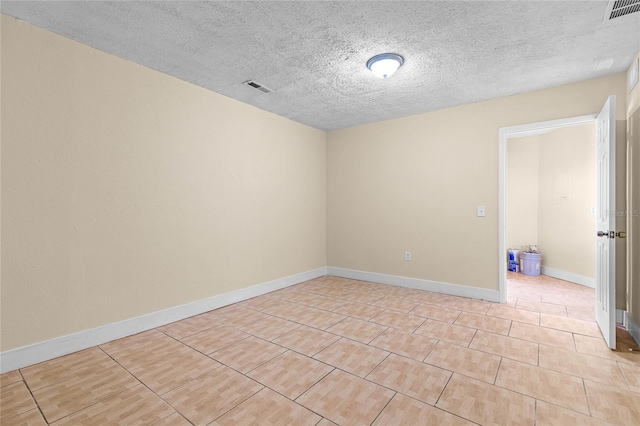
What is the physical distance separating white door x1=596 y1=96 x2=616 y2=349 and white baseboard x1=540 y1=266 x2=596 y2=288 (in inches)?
74.0

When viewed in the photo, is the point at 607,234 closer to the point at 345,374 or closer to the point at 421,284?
the point at 421,284

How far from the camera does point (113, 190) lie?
2.66 metres

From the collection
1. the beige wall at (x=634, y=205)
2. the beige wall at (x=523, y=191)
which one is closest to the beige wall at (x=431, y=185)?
the beige wall at (x=634, y=205)

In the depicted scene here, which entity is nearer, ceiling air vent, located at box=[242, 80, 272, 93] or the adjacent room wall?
the adjacent room wall

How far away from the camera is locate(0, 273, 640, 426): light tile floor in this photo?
1685mm

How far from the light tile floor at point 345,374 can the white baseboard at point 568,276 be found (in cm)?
150

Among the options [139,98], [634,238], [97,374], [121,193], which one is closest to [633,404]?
[634,238]

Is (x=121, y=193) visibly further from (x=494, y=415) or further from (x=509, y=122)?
(x=509, y=122)

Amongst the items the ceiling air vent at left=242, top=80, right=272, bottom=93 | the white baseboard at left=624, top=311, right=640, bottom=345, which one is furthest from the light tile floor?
the ceiling air vent at left=242, top=80, right=272, bottom=93

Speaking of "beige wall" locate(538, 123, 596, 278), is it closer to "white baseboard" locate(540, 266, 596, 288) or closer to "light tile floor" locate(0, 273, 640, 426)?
"white baseboard" locate(540, 266, 596, 288)

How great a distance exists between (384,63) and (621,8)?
159 centimetres

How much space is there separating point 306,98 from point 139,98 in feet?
5.87

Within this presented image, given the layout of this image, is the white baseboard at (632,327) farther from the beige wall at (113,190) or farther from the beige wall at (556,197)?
the beige wall at (113,190)

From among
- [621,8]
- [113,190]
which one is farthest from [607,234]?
[113,190]
